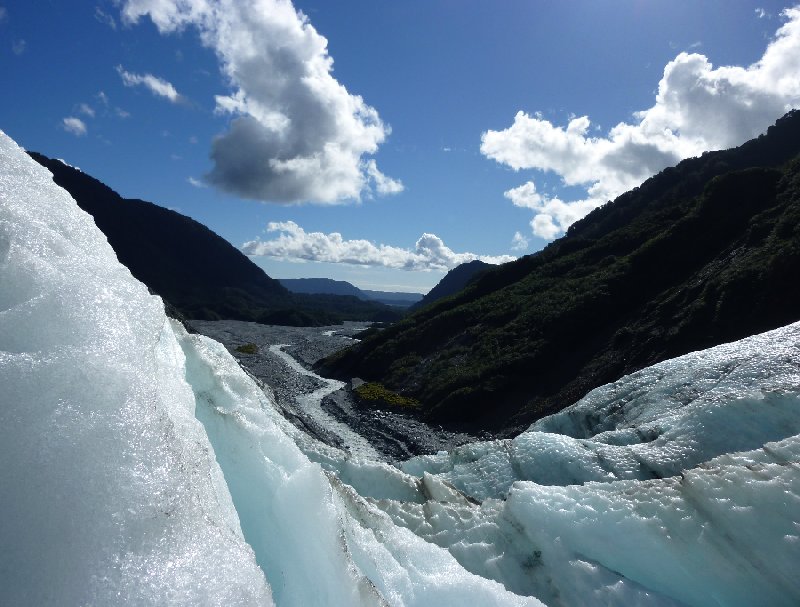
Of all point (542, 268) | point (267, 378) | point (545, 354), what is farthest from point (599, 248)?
point (267, 378)

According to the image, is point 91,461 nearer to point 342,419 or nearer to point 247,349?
point 342,419

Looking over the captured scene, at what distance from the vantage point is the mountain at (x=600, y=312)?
36.2 metres

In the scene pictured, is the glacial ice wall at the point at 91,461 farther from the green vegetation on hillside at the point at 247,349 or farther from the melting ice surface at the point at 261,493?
the green vegetation on hillside at the point at 247,349

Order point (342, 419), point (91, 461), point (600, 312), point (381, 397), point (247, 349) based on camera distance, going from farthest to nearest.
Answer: point (247, 349) → point (600, 312) → point (381, 397) → point (342, 419) → point (91, 461)

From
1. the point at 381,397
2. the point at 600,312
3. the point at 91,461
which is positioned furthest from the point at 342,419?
the point at 91,461

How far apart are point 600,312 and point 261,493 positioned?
48525 mm

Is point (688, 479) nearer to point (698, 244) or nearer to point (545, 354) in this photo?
point (545, 354)

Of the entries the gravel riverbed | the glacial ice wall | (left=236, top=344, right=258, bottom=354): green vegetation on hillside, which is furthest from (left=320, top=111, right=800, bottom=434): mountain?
the glacial ice wall

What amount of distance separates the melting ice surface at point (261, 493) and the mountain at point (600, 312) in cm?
2579

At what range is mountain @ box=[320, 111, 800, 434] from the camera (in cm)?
3616

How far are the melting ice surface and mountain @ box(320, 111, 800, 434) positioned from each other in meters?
25.8

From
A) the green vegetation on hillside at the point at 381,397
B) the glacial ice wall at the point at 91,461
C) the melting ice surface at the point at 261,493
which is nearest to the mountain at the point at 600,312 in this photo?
the green vegetation on hillside at the point at 381,397

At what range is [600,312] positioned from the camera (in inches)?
1954

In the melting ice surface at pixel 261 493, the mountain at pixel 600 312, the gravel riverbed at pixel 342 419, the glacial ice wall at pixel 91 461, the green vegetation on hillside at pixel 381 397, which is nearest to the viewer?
the glacial ice wall at pixel 91 461
